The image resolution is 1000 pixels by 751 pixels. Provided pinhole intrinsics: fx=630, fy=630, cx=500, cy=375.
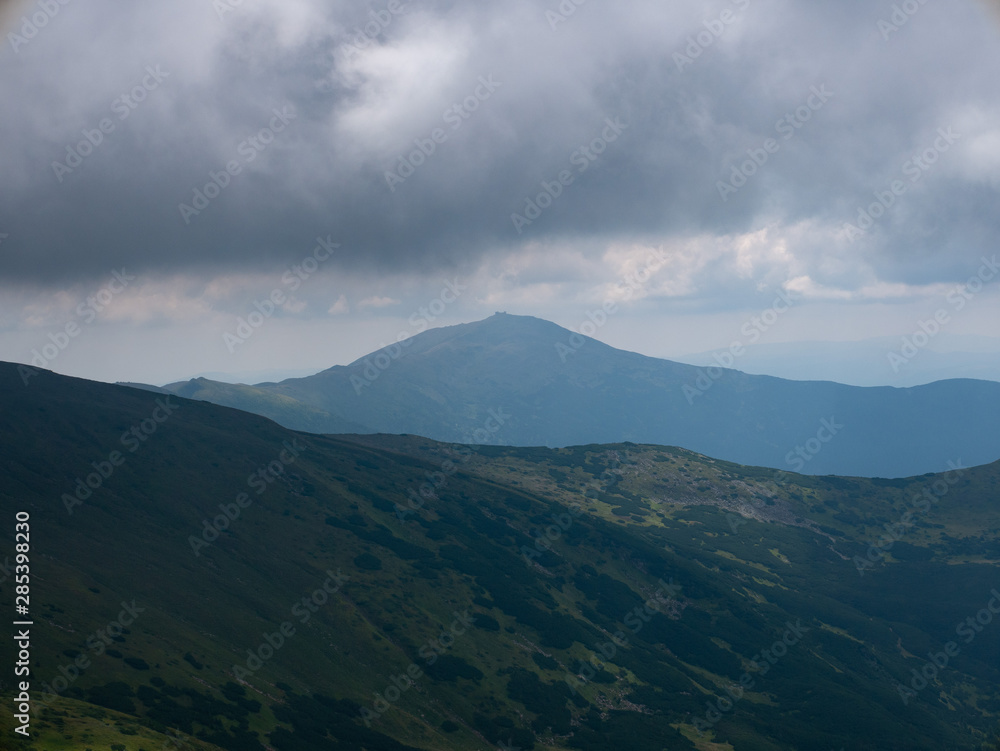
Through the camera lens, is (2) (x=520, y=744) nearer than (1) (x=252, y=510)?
Yes

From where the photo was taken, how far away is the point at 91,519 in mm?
124500

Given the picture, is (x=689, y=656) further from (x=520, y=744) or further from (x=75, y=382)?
(x=75, y=382)

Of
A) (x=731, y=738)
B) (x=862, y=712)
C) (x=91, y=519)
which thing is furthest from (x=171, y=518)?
(x=862, y=712)

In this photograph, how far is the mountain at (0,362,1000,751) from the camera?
86.1 meters

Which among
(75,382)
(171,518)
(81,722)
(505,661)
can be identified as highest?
(75,382)

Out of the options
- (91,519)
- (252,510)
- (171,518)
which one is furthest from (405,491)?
(91,519)

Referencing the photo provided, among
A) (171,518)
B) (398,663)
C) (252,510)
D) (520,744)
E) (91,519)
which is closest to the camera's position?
(520,744)

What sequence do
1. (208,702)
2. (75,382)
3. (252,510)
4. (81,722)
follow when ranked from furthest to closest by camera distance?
(75,382)
(252,510)
(208,702)
(81,722)

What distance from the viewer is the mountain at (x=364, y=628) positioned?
8606 cm

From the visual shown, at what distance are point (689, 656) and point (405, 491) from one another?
9348 cm

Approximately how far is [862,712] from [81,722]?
6038 inches

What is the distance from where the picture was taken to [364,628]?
401 ft

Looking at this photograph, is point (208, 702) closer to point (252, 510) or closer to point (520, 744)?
point (520, 744)

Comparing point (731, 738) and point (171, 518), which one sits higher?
point (171, 518)
